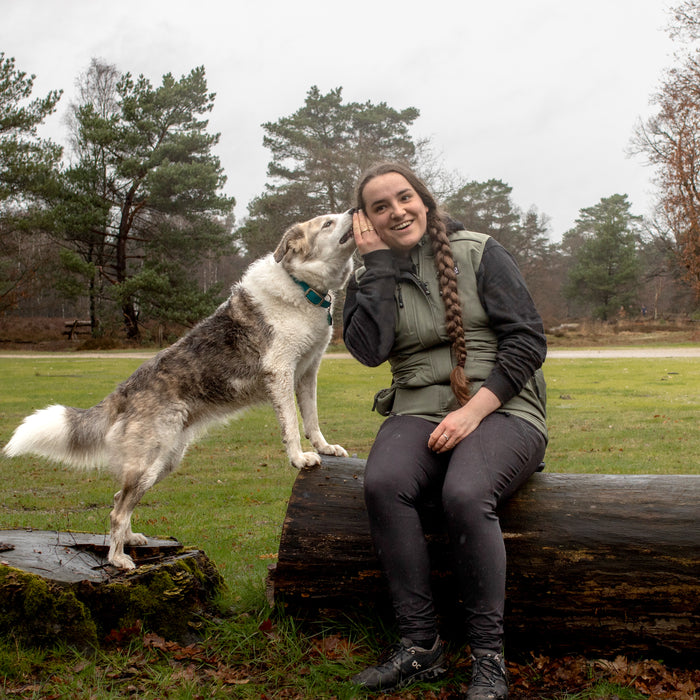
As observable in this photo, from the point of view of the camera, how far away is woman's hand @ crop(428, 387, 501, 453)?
9.72 feet

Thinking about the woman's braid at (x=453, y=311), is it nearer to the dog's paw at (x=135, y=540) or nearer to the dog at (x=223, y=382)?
the dog at (x=223, y=382)

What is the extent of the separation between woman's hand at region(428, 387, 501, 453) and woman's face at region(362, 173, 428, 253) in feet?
2.92

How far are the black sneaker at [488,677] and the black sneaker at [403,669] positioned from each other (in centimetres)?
21

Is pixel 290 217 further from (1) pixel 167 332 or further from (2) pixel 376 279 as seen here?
(2) pixel 376 279

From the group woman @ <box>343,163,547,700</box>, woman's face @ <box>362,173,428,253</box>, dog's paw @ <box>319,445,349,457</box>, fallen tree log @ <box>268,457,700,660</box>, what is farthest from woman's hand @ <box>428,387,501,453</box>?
dog's paw @ <box>319,445,349,457</box>

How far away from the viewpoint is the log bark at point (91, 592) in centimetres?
318

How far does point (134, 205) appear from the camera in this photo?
34.2 meters

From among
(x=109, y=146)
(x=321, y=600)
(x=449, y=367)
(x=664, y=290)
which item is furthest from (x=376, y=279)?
(x=664, y=290)

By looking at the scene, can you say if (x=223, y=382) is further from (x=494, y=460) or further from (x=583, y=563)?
(x=583, y=563)

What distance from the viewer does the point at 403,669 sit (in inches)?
111

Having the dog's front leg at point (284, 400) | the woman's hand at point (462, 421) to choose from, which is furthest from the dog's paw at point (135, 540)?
the woman's hand at point (462, 421)

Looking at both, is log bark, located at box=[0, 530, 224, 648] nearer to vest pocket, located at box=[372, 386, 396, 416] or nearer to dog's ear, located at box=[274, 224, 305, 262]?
vest pocket, located at box=[372, 386, 396, 416]

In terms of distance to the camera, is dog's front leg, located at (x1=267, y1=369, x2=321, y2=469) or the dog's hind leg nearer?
the dog's hind leg

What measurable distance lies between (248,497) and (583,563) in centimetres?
497
